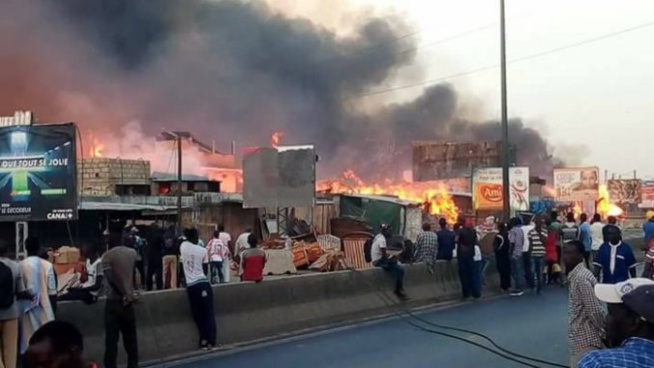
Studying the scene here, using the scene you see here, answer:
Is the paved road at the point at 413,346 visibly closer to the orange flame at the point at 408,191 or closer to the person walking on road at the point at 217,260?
the person walking on road at the point at 217,260

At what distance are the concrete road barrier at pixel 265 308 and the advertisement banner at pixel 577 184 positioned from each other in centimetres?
1471

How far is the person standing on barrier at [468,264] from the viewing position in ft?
53.5

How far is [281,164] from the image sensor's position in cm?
2058

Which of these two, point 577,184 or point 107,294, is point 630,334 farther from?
point 577,184

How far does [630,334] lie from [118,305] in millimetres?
7140

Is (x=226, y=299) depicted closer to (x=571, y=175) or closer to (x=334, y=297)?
(x=334, y=297)

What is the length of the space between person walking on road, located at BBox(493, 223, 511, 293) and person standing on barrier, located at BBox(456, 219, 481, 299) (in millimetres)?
1119

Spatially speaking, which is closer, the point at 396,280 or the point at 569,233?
the point at 396,280

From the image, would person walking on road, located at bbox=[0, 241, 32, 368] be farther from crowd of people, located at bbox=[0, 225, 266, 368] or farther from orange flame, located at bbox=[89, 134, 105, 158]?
orange flame, located at bbox=[89, 134, 105, 158]

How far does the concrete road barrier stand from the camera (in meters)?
9.95

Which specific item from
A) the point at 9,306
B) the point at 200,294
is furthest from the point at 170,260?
the point at 9,306

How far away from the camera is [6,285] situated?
776 centimetres

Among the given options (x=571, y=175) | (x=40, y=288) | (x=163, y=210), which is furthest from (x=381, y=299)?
(x=571, y=175)

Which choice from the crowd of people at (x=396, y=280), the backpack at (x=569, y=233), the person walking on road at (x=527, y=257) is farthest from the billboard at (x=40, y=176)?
the backpack at (x=569, y=233)
